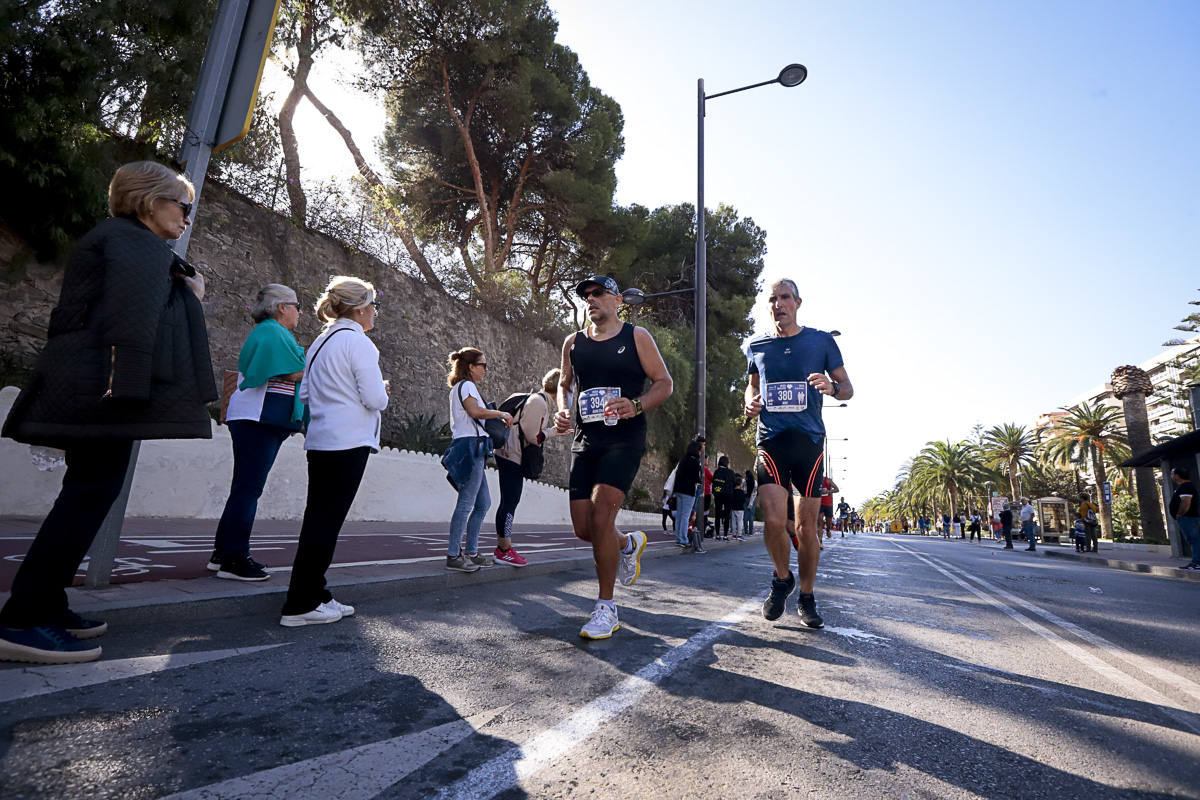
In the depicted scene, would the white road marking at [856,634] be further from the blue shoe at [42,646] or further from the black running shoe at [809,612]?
the blue shoe at [42,646]

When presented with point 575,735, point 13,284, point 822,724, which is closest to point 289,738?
point 575,735

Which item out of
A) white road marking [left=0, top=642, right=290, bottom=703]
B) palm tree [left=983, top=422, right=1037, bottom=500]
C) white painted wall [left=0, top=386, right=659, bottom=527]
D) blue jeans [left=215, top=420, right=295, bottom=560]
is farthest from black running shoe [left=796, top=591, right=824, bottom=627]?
palm tree [left=983, top=422, right=1037, bottom=500]

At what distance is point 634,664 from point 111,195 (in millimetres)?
3062

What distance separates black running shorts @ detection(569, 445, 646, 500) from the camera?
3.55m

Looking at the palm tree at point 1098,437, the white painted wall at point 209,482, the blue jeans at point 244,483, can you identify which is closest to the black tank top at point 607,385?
the blue jeans at point 244,483

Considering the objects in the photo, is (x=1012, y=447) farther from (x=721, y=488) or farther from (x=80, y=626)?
(x=80, y=626)

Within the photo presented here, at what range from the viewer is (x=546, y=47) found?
20.7 m

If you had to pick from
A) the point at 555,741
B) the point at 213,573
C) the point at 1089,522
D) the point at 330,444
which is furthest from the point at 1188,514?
the point at 213,573

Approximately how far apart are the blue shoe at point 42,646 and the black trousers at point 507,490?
3.59m

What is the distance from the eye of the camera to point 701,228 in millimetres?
14109

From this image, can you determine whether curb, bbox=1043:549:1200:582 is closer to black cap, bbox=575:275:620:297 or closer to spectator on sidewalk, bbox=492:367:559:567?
Answer: spectator on sidewalk, bbox=492:367:559:567

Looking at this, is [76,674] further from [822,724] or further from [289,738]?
[822,724]

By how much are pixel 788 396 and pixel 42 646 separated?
3.94 meters

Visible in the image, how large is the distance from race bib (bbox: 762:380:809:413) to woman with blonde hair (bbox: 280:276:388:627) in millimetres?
2476
